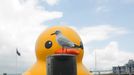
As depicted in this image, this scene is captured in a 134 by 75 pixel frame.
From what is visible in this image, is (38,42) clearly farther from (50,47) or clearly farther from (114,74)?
(114,74)

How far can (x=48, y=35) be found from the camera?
12406 mm

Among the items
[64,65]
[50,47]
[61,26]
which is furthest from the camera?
[61,26]

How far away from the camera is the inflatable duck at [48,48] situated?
11945 millimetres

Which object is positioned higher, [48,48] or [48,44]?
[48,44]

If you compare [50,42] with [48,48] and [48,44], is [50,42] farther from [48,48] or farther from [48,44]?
[48,48]

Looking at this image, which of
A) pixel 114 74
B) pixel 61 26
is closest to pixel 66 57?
pixel 61 26

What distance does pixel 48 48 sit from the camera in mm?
12031

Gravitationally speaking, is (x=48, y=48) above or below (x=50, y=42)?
below

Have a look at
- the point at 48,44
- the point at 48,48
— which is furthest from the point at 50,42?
the point at 48,48

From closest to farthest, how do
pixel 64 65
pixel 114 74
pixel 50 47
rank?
pixel 64 65, pixel 50 47, pixel 114 74

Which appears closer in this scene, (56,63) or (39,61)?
(56,63)

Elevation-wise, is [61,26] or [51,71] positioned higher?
[61,26]

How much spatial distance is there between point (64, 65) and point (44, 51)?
5532mm

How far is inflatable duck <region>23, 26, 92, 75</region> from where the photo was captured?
11.9 meters
